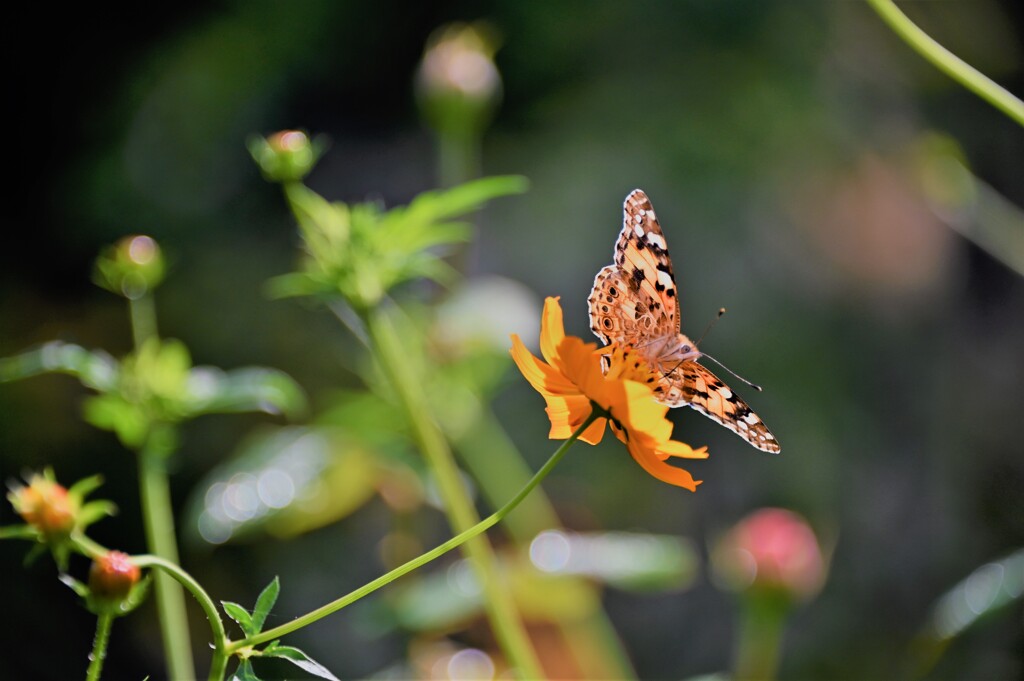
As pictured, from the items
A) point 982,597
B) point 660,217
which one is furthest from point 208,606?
point 660,217

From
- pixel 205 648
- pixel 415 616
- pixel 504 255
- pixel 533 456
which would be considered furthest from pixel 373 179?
pixel 415 616

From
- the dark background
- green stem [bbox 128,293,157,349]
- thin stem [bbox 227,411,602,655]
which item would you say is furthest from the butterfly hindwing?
green stem [bbox 128,293,157,349]

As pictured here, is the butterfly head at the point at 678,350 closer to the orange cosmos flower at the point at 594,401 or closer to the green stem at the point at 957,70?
the orange cosmos flower at the point at 594,401

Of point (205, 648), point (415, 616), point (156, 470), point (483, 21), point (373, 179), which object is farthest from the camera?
point (373, 179)

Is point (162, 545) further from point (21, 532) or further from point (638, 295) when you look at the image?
point (638, 295)

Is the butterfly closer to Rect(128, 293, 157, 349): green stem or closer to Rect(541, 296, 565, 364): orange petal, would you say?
Rect(541, 296, 565, 364): orange petal

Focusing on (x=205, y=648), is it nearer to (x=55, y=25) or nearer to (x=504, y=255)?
(x=504, y=255)
